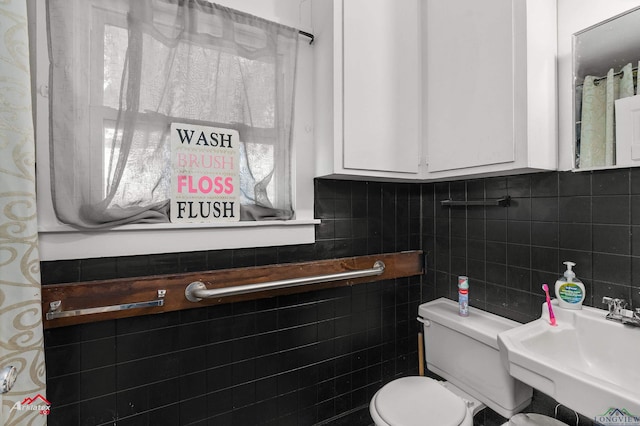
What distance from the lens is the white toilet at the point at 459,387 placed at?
1.16 m

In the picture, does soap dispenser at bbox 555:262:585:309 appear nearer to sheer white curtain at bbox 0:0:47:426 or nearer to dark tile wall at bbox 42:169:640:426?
dark tile wall at bbox 42:169:640:426

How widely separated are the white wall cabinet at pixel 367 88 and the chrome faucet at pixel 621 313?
861mm

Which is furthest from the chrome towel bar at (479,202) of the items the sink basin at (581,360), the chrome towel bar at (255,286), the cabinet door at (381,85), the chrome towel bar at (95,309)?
the chrome towel bar at (95,309)

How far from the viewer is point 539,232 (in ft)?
4.12

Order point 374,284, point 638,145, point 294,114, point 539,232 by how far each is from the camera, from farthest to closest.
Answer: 1. point 374,284
2. point 294,114
3. point 539,232
4. point 638,145

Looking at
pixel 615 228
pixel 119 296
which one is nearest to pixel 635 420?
pixel 615 228

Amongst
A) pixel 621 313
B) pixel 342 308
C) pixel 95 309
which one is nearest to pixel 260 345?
pixel 342 308

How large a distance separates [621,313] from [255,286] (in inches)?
51.3

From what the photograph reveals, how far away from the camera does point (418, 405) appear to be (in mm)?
1224

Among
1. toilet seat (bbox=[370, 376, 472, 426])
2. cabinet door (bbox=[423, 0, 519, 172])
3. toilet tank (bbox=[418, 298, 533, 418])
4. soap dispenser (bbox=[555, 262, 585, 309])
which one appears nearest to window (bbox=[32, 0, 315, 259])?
cabinet door (bbox=[423, 0, 519, 172])

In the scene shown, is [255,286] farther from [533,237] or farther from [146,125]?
[533,237]

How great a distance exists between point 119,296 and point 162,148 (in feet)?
1.84

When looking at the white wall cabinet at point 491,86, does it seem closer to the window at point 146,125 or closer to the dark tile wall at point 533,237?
the dark tile wall at point 533,237

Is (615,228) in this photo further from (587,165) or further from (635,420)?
(635,420)
